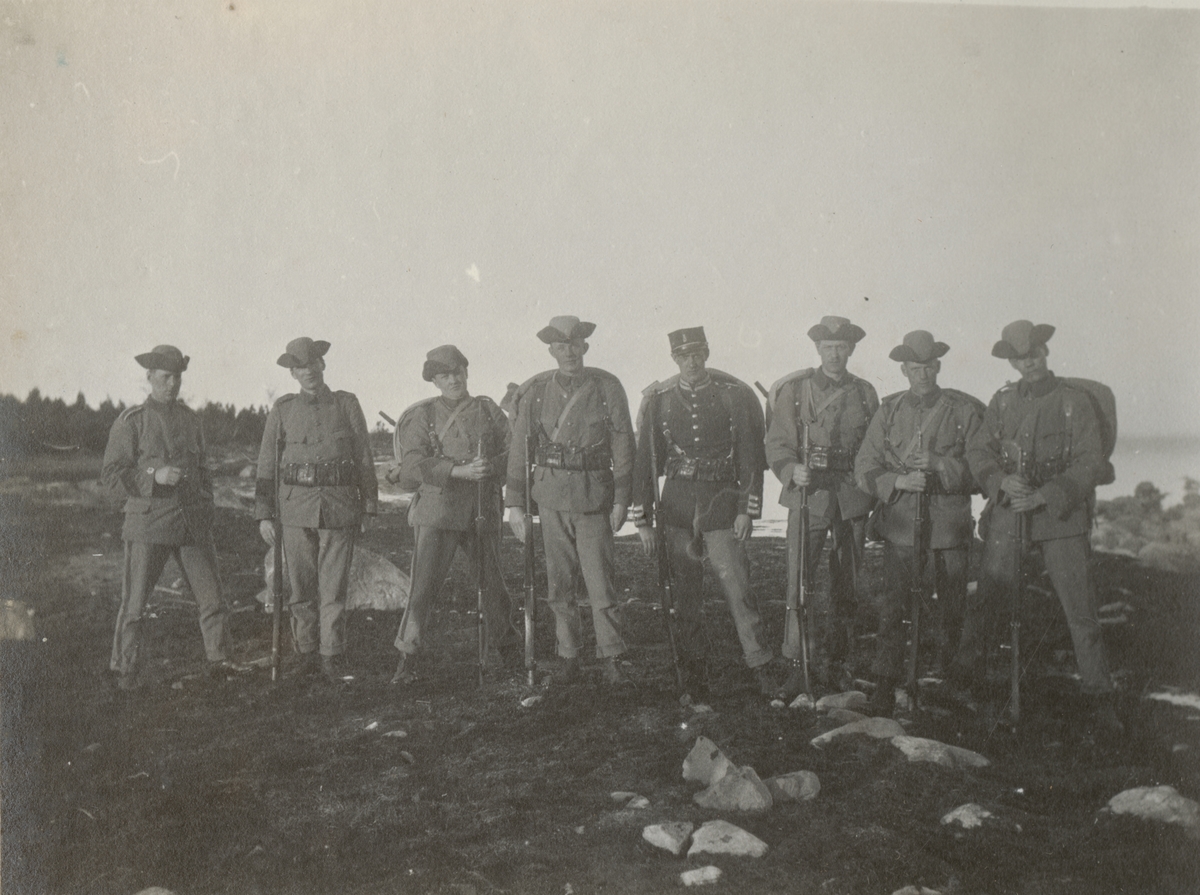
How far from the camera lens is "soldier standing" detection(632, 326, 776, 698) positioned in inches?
152

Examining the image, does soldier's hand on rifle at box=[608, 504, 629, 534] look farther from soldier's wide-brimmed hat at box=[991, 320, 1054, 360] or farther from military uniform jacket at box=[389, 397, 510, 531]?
soldier's wide-brimmed hat at box=[991, 320, 1054, 360]

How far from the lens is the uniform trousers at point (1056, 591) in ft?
11.4

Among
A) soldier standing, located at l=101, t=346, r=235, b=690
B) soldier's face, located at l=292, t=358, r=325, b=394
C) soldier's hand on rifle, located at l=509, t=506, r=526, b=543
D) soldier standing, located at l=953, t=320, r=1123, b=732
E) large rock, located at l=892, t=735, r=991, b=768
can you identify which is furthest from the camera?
soldier's hand on rifle, located at l=509, t=506, r=526, b=543

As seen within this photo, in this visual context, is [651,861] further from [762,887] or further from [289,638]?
[289,638]

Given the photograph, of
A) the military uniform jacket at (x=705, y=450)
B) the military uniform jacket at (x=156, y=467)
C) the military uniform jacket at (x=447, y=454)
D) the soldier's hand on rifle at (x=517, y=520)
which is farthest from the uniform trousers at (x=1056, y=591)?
the military uniform jacket at (x=156, y=467)

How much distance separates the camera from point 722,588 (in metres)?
3.88

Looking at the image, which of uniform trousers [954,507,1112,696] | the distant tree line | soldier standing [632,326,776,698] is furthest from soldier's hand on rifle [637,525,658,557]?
the distant tree line

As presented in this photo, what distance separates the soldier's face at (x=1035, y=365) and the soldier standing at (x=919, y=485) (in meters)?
0.22

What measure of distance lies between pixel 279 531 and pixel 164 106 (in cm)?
181

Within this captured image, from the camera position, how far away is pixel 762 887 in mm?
2928

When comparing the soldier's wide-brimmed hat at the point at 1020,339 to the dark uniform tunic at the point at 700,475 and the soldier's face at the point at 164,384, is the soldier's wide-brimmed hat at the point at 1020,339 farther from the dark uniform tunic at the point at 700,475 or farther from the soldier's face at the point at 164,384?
the soldier's face at the point at 164,384

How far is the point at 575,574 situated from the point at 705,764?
1.07 m

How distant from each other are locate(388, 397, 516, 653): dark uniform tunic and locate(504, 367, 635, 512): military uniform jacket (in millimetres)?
178

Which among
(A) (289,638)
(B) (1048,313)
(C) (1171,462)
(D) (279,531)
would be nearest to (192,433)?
(D) (279,531)
